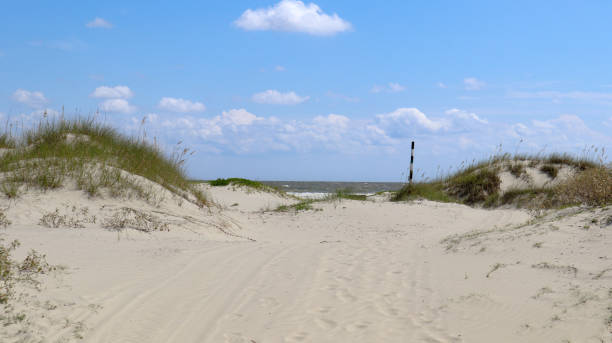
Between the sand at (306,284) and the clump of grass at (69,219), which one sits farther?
the clump of grass at (69,219)

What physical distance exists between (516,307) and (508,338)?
2.31 feet

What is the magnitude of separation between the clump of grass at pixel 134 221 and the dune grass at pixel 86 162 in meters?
1.03

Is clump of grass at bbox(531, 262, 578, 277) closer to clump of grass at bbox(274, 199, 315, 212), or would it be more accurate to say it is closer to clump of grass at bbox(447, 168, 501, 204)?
clump of grass at bbox(274, 199, 315, 212)

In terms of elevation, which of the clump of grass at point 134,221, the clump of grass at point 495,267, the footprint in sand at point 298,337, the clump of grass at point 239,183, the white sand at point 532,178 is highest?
the white sand at point 532,178

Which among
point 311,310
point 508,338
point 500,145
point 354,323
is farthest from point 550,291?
point 500,145

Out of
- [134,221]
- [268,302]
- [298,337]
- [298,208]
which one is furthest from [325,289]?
[298,208]

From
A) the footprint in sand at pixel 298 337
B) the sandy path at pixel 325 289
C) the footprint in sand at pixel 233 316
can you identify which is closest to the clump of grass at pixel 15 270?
the sandy path at pixel 325 289

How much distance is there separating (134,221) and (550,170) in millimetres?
15433

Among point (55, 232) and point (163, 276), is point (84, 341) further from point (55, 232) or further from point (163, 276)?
point (55, 232)

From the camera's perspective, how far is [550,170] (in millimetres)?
16984

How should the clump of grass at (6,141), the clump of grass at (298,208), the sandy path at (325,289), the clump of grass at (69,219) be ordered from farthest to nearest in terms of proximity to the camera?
the clump of grass at (298,208), the clump of grass at (6,141), the clump of grass at (69,219), the sandy path at (325,289)

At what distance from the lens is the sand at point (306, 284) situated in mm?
3832

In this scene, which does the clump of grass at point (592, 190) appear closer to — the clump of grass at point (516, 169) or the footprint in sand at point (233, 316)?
the clump of grass at point (516, 169)

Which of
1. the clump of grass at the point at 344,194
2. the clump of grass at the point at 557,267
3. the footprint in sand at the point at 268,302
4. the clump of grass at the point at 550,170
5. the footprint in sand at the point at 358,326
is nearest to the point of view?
the footprint in sand at the point at 358,326
